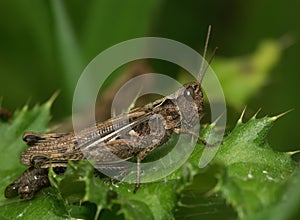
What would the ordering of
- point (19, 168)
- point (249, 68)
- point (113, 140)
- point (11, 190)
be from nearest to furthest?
point (11, 190) → point (113, 140) → point (19, 168) → point (249, 68)

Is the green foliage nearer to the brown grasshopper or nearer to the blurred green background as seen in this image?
the brown grasshopper

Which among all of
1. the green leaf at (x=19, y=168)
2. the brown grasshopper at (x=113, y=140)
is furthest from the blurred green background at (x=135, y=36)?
the brown grasshopper at (x=113, y=140)

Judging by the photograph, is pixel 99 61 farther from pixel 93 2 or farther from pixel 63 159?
pixel 63 159

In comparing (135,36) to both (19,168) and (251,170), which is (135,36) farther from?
(251,170)

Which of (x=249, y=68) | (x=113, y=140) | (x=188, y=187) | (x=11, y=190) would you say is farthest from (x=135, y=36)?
(x=188, y=187)

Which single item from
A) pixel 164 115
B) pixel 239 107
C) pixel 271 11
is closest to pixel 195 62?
pixel 239 107

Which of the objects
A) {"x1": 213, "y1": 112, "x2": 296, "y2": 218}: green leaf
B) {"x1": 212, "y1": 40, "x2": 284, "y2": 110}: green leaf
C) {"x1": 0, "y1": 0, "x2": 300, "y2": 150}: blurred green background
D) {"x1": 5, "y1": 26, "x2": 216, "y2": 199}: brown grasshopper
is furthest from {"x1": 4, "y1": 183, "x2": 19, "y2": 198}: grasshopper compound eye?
{"x1": 212, "y1": 40, "x2": 284, "y2": 110}: green leaf
